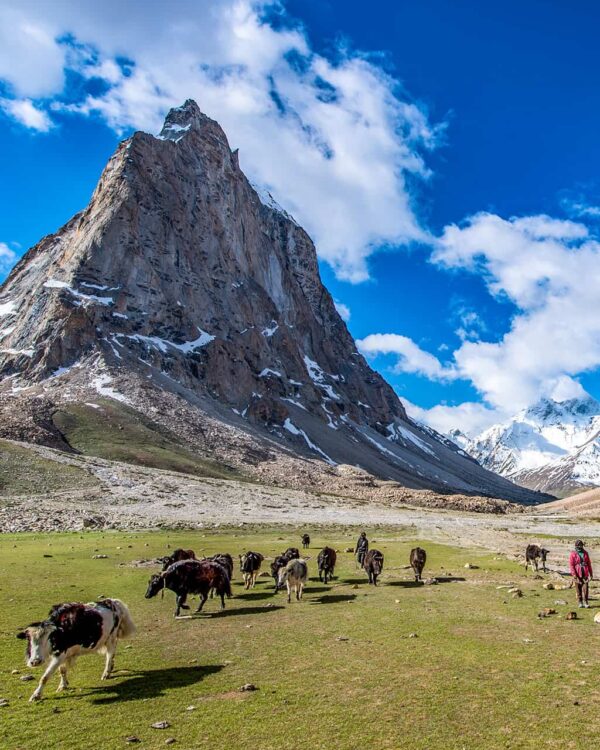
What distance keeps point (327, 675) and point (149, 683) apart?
380cm

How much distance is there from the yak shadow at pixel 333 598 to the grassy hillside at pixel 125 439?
91.4m

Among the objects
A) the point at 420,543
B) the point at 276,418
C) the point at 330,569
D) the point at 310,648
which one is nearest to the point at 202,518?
the point at 420,543

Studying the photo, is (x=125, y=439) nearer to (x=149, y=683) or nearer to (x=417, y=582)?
(x=417, y=582)

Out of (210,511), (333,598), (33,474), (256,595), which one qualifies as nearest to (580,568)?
(333,598)

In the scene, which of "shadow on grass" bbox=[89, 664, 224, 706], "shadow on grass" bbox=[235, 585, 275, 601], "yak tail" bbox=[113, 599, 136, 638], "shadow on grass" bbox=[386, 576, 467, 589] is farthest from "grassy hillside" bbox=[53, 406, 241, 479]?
"shadow on grass" bbox=[89, 664, 224, 706]

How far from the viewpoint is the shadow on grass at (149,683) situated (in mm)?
10641

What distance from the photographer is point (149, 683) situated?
11398 millimetres

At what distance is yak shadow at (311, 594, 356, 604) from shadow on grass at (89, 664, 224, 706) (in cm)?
862

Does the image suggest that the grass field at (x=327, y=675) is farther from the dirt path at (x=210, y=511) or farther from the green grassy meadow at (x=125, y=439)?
the green grassy meadow at (x=125, y=439)

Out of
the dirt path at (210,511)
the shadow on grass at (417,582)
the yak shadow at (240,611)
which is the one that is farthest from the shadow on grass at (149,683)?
the dirt path at (210,511)

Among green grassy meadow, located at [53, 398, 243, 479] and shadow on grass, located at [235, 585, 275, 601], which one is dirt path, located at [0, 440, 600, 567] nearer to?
green grassy meadow, located at [53, 398, 243, 479]

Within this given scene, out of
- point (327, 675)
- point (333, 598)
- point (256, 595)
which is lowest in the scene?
point (256, 595)

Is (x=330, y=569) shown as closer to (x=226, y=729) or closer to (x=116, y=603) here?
(x=116, y=603)

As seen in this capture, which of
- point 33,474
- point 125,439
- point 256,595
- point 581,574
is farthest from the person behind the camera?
point 125,439
